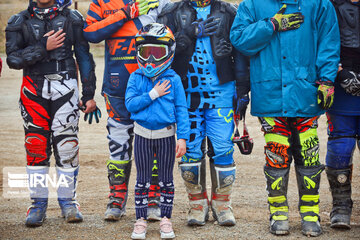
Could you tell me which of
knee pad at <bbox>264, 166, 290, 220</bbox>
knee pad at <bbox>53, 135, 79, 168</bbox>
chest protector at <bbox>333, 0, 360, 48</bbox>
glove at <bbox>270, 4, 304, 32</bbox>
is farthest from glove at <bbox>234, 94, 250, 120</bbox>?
knee pad at <bbox>53, 135, 79, 168</bbox>

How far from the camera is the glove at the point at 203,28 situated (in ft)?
18.0

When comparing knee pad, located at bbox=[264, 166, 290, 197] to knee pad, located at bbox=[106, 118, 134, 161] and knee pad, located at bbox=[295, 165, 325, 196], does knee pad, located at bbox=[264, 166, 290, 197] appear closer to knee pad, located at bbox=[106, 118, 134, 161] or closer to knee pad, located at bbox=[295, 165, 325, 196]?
knee pad, located at bbox=[295, 165, 325, 196]

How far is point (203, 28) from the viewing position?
5477 millimetres

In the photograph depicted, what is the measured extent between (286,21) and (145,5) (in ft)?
4.84

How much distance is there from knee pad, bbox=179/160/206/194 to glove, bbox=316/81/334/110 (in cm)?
132

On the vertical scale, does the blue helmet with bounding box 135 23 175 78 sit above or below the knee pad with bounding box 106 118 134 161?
above

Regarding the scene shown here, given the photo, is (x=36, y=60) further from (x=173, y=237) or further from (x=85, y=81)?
(x=173, y=237)

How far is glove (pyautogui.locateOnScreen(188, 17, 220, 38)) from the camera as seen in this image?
5.47 meters

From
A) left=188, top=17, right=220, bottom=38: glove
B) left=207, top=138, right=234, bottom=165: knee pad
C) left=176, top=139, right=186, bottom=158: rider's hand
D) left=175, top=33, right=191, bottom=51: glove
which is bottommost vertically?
left=207, top=138, right=234, bottom=165: knee pad

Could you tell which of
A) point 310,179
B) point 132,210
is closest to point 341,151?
point 310,179

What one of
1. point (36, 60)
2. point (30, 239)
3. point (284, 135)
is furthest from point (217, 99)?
point (30, 239)

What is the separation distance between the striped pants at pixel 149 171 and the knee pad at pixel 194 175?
407 millimetres

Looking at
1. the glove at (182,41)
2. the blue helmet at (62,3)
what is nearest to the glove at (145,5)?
the glove at (182,41)

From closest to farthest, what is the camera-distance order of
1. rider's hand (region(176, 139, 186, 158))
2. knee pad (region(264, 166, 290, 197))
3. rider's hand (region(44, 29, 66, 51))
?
rider's hand (region(176, 139, 186, 158)) → knee pad (region(264, 166, 290, 197)) → rider's hand (region(44, 29, 66, 51))
